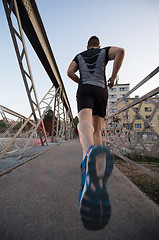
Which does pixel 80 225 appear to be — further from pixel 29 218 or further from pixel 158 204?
pixel 158 204

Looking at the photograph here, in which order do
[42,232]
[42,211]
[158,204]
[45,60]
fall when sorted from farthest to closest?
1. [45,60]
2. [158,204]
3. [42,211]
4. [42,232]

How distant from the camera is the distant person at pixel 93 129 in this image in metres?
0.56

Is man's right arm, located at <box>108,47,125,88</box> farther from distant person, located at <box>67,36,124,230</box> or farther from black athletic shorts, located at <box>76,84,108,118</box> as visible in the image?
black athletic shorts, located at <box>76,84,108,118</box>

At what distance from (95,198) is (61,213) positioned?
1.08 ft

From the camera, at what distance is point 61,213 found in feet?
2.37

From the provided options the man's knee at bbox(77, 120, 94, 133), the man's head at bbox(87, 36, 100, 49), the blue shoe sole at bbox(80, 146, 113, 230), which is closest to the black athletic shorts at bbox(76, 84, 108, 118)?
the man's knee at bbox(77, 120, 94, 133)

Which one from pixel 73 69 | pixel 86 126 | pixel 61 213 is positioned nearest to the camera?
pixel 61 213

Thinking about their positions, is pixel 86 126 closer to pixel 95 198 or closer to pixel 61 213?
pixel 95 198

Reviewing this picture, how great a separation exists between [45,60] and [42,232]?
16.6 feet

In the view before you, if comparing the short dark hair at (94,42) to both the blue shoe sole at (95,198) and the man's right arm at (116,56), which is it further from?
the blue shoe sole at (95,198)

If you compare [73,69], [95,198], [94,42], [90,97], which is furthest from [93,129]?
[94,42]

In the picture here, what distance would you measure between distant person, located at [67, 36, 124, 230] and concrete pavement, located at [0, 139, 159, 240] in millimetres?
141

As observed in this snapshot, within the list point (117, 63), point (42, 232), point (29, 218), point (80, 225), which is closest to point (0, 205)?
point (29, 218)

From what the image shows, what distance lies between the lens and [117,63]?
1124 mm
